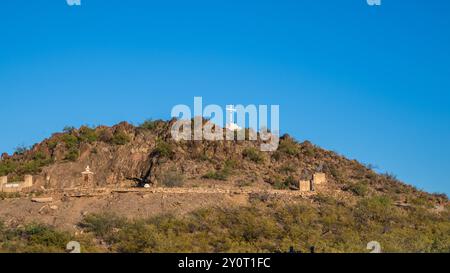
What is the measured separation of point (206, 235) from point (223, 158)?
15.0 m

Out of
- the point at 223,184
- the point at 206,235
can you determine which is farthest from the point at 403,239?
the point at 223,184

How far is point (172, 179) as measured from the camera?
50.4 m

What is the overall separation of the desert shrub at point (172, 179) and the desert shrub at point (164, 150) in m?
2.62

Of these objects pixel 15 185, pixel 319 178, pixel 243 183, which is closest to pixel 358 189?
pixel 319 178

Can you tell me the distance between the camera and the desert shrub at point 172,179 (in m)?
49.9

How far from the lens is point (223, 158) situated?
55156 millimetres

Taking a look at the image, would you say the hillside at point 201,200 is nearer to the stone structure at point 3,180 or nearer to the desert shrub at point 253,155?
the desert shrub at point 253,155

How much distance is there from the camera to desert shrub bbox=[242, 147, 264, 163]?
181ft

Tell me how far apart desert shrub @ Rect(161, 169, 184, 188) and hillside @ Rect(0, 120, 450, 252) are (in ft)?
0.30

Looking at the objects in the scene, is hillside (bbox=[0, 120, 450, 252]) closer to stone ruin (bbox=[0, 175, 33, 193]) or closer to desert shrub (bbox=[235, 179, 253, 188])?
desert shrub (bbox=[235, 179, 253, 188])

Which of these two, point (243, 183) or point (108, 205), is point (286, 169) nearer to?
point (243, 183)

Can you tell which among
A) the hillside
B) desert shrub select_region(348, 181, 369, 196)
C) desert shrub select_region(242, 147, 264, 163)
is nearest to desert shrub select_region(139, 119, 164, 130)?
the hillside

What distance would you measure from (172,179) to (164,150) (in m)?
4.86
